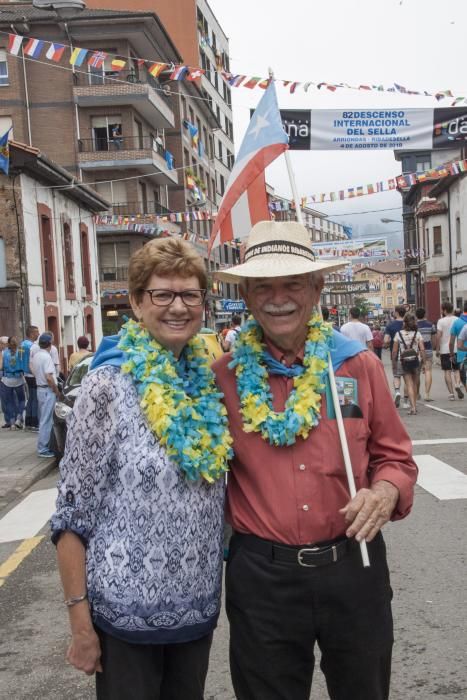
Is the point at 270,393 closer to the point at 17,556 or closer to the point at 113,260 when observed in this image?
the point at 17,556

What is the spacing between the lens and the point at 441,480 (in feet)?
25.3

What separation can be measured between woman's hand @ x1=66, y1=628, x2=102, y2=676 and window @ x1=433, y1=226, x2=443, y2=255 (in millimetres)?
39990

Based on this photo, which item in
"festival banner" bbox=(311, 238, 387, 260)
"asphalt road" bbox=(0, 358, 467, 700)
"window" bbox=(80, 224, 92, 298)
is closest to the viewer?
"asphalt road" bbox=(0, 358, 467, 700)

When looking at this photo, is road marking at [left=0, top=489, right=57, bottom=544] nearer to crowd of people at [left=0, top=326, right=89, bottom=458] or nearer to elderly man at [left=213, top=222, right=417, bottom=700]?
crowd of people at [left=0, top=326, right=89, bottom=458]

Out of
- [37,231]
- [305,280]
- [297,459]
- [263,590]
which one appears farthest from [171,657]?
[37,231]

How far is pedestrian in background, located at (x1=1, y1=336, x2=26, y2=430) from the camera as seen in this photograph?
14305mm

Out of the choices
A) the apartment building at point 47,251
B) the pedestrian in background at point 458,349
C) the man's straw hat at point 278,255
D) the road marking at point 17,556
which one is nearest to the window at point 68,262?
the apartment building at point 47,251

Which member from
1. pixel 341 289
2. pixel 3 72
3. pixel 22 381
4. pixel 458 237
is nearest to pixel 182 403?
pixel 22 381

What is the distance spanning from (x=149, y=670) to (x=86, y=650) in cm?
21

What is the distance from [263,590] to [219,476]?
0.40 m

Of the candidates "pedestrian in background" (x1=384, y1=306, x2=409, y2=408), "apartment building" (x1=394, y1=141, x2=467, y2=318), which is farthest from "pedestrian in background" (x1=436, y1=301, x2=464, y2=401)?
"apartment building" (x1=394, y1=141, x2=467, y2=318)

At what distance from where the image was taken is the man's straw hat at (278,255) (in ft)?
8.41

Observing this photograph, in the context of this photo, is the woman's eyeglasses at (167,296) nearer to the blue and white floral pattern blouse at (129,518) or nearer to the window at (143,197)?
the blue and white floral pattern blouse at (129,518)

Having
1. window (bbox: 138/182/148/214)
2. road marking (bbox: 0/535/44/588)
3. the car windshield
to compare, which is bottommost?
road marking (bbox: 0/535/44/588)
